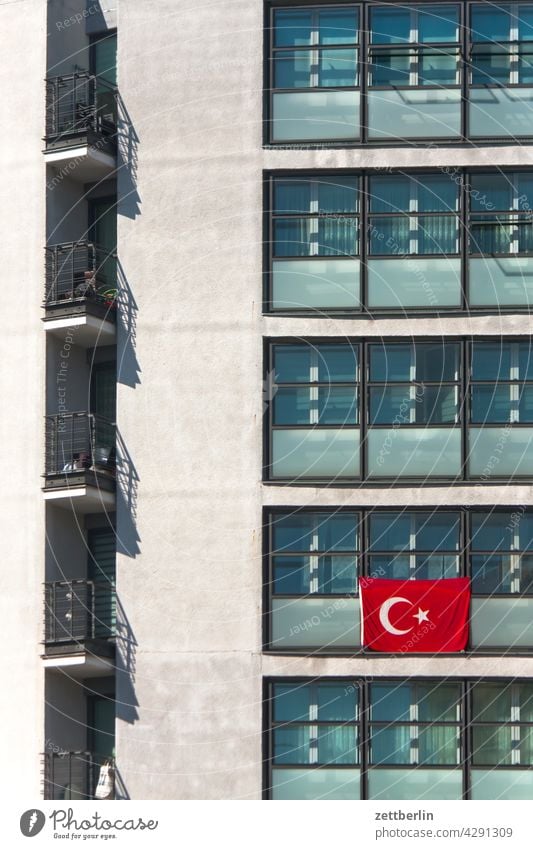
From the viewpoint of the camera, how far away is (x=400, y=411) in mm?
43469

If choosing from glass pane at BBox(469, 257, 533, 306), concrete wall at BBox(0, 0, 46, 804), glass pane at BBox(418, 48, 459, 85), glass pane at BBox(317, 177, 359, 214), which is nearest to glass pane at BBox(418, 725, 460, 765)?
concrete wall at BBox(0, 0, 46, 804)

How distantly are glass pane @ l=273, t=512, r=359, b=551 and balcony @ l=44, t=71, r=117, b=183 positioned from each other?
8438mm

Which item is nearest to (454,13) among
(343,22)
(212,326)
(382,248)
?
(343,22)

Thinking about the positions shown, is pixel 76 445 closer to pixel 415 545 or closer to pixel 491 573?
pixel 415 545

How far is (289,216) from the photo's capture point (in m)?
44.4

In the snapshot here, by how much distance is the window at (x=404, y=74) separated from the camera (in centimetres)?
4419

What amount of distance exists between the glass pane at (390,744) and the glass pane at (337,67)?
1320cm

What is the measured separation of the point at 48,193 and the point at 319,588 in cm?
1013

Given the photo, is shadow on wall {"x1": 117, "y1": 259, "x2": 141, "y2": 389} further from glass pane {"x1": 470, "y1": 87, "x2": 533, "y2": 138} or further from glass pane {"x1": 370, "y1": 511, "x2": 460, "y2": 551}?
glass pane {"x1": 470, "y1": 87, "x2": 533, "y2": 138}

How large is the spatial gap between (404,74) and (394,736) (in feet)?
44.2

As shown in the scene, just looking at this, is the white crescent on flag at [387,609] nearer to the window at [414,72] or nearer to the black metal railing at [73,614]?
the black metal railing at [73,614]

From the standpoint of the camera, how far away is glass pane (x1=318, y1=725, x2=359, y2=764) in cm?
4234

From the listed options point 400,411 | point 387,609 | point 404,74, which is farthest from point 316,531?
point 404,74
